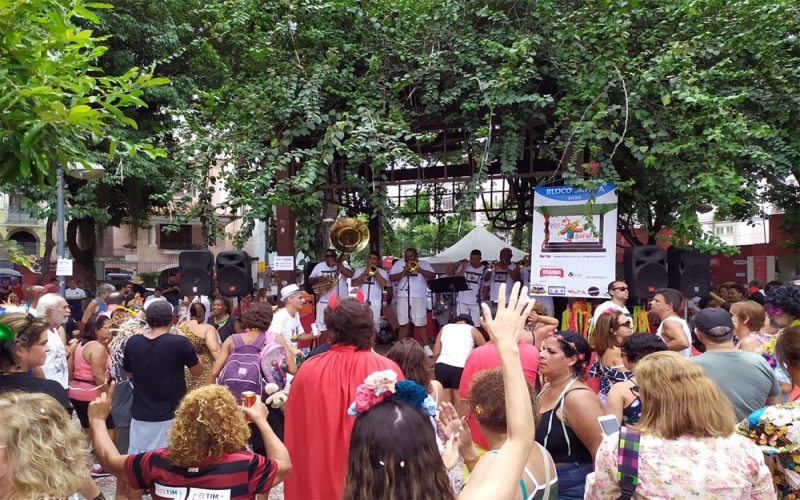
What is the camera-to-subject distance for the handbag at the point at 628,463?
226 centimetres

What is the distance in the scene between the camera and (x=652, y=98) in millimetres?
8664

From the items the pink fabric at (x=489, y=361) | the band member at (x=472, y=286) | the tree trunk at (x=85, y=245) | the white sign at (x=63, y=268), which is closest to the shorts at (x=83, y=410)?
Answer: the pink fabric at (x=489, y=361)

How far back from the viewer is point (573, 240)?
897 centimetres

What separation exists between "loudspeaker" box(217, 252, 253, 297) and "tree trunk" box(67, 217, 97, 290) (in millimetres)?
10139

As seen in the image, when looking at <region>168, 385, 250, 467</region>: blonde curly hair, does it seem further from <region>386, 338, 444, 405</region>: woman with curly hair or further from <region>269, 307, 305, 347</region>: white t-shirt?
<region>269, 307, 305, 347</region>: white t-shirt

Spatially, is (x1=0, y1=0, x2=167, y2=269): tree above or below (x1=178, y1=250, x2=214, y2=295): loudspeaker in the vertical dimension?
above

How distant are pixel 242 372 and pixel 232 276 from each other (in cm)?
494

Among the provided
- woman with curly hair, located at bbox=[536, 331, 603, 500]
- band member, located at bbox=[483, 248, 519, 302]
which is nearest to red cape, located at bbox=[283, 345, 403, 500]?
woman with curly hair, located at bbox=[536, 331, 603, 500]

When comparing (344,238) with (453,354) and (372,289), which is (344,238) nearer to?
(372,289)

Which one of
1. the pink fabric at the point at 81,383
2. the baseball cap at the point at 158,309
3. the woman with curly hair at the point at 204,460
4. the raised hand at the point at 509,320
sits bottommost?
the pink fabric at the point at 81,383

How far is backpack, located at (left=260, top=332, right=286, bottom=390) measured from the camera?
474cm

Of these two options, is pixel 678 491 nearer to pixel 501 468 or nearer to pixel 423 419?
pixel 501 468

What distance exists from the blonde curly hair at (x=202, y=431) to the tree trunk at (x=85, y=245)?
16938 millimetres

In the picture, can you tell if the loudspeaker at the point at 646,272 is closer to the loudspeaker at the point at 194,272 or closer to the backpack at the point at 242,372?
the backpack at the point at 242,372
